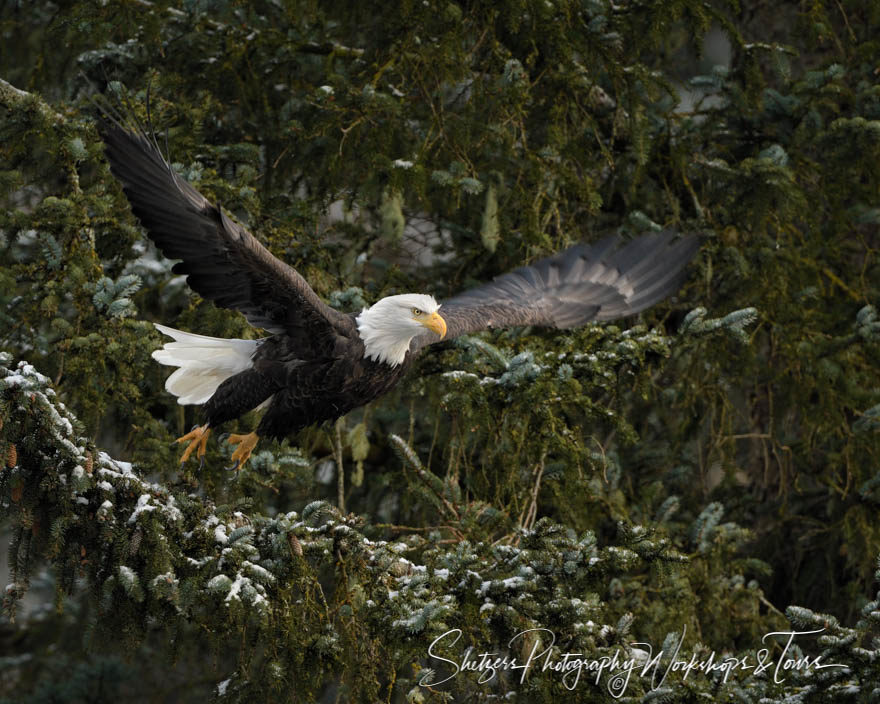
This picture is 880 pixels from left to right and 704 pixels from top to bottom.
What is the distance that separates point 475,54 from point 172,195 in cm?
183

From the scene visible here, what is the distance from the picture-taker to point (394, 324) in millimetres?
4172

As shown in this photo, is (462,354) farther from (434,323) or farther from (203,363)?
(203,363)

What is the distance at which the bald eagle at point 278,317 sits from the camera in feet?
12.3

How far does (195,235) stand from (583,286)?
7.29 ft

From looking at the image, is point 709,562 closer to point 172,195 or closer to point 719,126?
point 719,126

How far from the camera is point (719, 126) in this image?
17.1 feet

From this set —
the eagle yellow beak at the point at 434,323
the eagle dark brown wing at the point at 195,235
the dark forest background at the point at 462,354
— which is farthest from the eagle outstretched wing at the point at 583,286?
the eagle dark brown wing at the point at 195,235

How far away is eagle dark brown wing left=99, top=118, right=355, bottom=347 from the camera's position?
3699mm

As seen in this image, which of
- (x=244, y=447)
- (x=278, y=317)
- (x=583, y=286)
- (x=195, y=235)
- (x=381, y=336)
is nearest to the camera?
(x=195, y=235)

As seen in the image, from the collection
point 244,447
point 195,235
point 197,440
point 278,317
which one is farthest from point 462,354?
point 195,235

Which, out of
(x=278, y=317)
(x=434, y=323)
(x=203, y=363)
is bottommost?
(x=203, y=363)

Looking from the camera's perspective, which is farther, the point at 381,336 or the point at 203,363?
the point at 203,363

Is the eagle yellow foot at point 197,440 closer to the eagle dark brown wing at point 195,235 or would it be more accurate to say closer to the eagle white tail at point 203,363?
the eagle white tail at point 203,363

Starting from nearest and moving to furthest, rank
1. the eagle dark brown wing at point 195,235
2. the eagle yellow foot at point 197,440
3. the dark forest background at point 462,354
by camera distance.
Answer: the dark forest background at point 462,354 → the eagle dark brown wing at point 195,235 → the eagle yellow foot at point 197,440
